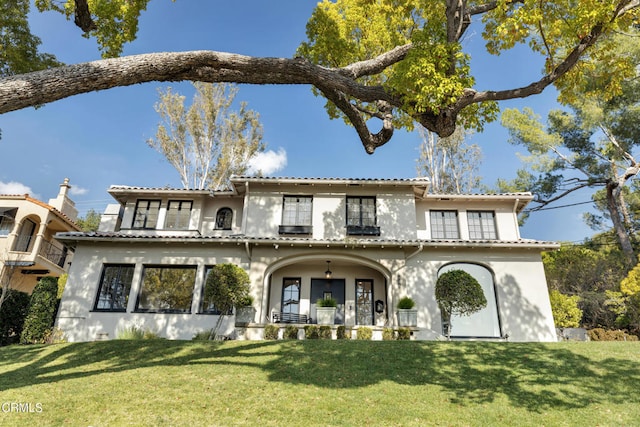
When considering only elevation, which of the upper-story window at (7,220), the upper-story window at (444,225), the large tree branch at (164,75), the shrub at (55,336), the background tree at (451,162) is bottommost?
the shrub at (55,336)

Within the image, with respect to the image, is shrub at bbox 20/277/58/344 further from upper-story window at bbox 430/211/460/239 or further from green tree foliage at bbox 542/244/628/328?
green tree foliage at bbox 542/244/628/328

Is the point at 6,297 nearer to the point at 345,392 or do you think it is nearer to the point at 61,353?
the point at 61,353

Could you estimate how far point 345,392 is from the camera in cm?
769

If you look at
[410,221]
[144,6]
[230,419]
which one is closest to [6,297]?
[144,6]

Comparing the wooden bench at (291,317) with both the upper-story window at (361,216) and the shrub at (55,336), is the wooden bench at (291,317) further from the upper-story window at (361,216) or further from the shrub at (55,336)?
the shrub at (55,336)

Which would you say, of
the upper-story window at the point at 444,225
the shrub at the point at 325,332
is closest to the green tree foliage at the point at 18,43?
the shrub at the point at 325,332

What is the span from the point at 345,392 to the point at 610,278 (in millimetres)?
27949

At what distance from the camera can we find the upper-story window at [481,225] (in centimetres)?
1838

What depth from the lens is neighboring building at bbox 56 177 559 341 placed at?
1585 cm

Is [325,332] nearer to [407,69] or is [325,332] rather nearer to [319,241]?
[319,241]

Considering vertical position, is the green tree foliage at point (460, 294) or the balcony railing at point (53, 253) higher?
the balcony railing at point (53, 253)

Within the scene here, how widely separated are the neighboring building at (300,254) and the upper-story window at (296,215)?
51 mm

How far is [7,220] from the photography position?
2584 cm

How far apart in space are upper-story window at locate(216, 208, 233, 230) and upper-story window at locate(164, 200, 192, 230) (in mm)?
1454
